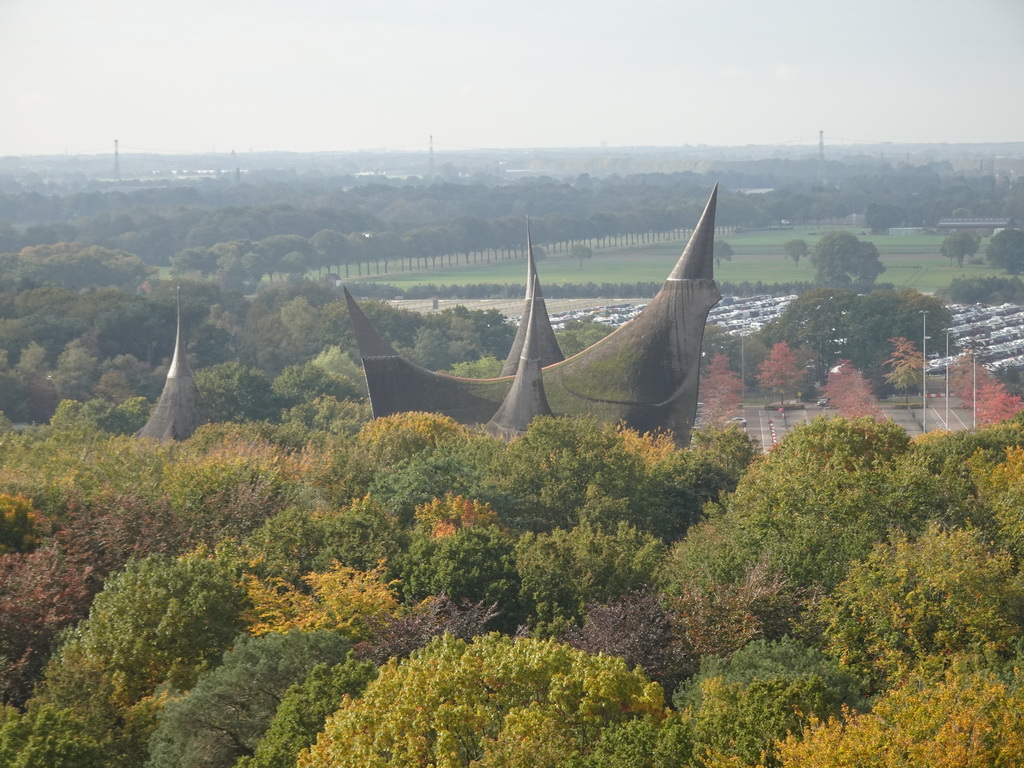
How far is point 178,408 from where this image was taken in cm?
4738

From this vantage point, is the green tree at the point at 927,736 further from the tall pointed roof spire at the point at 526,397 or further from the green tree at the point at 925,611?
the tall pointed roof spire at the point at 526,397

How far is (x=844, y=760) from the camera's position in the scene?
16438 mm

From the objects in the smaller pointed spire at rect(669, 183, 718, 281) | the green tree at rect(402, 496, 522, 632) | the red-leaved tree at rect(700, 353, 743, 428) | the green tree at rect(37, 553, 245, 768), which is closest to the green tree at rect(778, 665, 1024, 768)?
the green tree at rect(402, 496, 522, 632)

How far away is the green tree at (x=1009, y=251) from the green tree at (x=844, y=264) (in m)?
13.9

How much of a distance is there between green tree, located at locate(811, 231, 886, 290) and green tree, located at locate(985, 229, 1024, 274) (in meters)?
13.9

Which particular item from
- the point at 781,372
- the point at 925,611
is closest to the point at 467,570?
the point at 925,611

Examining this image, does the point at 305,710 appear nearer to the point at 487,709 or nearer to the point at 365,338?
the point at 487,709

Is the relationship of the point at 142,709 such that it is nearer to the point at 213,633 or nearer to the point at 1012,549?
the point at 213,633

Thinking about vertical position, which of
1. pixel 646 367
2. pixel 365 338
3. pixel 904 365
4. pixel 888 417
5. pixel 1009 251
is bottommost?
pixel 888 417

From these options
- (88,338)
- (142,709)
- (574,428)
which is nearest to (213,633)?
(142,709)

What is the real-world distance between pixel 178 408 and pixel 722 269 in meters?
116

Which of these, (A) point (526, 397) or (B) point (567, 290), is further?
(B) point (567, 290)

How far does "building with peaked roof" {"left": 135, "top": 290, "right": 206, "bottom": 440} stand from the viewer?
47.2 m

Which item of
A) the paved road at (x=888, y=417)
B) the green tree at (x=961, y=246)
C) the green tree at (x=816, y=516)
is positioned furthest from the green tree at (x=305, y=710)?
the green tree at (x=961, y=246)
